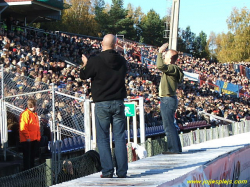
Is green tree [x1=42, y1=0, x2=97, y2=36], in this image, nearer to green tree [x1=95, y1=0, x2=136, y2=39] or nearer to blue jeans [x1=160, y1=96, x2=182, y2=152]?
green tree [x1=95, y1=0, x2=136, y2=39]

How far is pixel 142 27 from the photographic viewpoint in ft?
252

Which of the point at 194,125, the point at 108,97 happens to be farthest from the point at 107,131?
the point at 194,125

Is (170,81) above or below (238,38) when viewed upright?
below

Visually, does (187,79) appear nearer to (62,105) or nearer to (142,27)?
(62,105)

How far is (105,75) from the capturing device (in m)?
5.55

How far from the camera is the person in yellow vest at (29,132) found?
9.62 meters

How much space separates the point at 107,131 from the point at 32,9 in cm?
2629

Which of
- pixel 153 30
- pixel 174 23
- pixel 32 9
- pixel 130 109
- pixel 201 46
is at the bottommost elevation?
pixel 130 109

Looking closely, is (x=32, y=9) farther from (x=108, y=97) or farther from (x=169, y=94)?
(x=108, y=97)

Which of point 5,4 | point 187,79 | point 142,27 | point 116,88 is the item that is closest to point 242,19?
point 142,27

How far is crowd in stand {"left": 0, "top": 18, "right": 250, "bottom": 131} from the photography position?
15.9 m

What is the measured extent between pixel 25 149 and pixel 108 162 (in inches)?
173

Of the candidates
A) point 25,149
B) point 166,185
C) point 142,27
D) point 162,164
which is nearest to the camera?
point 166,185

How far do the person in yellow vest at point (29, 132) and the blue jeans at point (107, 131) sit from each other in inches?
170
